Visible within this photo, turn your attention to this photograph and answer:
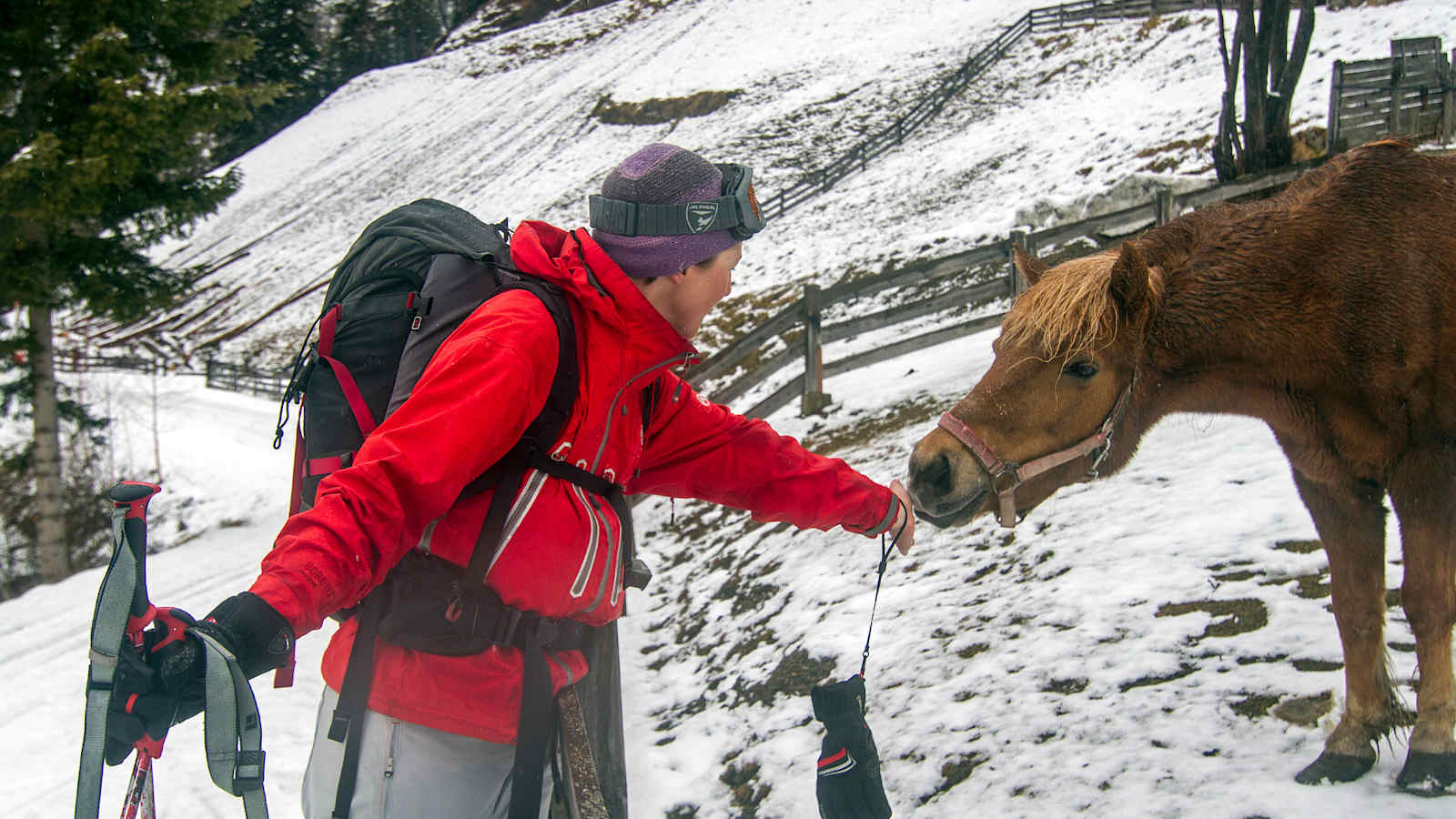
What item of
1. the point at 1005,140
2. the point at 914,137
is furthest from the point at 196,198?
the point at 914,137

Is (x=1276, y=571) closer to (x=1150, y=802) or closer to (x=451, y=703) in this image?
(x=1150, y=802)

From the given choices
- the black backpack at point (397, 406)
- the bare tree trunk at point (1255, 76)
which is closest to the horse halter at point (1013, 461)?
the black backpack at point (397, 406)

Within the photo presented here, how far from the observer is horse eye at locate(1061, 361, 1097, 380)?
8.30ft

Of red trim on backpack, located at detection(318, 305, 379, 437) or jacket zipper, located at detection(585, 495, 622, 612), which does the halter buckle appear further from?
red trim on backpack, located at detection(318, 305, 379, 437)

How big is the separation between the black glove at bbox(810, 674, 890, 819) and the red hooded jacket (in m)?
0.58

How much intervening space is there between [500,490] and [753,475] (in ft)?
2.75

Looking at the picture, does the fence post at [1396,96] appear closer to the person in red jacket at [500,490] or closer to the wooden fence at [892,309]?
the wooden fence at [892,309]

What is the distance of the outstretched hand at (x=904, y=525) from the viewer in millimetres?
2568

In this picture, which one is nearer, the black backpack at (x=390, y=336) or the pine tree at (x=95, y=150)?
the black backpack at (x=390, y=336)

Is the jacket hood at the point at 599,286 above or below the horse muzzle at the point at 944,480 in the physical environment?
above

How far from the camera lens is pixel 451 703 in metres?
1.82

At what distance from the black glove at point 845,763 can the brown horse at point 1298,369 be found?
0.58 m

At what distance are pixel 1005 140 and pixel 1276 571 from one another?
18369 millimetres

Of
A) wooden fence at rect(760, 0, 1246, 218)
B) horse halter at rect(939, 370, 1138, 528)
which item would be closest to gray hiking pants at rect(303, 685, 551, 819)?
horse halter at rect(939, 370, 1138, 528)
